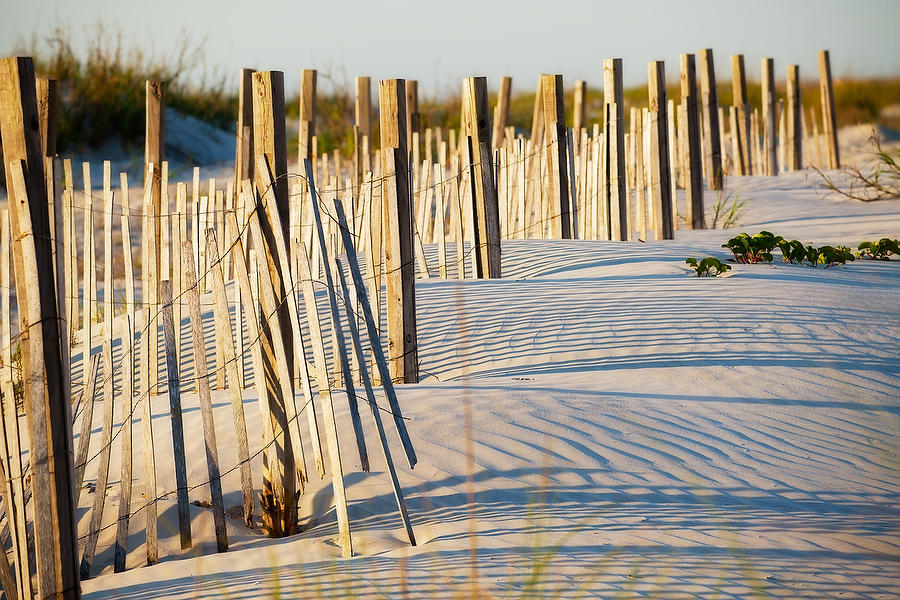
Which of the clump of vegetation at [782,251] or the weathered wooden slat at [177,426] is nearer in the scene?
the weathered wooden slat at [177,426]

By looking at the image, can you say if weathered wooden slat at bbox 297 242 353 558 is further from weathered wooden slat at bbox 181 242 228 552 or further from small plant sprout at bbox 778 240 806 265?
small plant sprout at bbox 778 240 806 265

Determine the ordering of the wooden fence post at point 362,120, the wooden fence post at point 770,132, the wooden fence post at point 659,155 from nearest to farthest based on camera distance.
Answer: the wooden fence post at point 659,155
the wooden fence post at point 362,120
the wooden fence post at point 770,132

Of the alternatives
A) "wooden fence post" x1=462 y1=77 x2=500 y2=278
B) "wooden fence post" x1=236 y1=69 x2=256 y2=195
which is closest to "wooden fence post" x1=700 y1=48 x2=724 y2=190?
"wooden fence post" x1=462 y1=77 x2=500 y2=278

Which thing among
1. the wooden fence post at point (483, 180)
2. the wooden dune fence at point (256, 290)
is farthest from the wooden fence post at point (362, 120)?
the wooden fence post at point (483, 180)

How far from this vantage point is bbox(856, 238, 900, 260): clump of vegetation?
23.0 ft

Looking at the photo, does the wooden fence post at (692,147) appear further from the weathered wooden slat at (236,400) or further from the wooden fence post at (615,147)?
the weathered wooden slat at (236,400)

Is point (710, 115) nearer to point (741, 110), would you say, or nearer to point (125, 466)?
point (741, 110)

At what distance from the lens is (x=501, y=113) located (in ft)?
35.8

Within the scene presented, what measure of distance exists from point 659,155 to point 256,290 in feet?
16.2

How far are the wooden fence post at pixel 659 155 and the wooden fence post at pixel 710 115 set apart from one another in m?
1.65

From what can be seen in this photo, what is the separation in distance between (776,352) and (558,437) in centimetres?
170

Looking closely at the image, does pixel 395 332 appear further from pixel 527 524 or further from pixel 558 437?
pixel 527 524

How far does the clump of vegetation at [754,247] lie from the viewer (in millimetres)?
6473

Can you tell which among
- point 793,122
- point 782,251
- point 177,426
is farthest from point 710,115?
point 177,426
